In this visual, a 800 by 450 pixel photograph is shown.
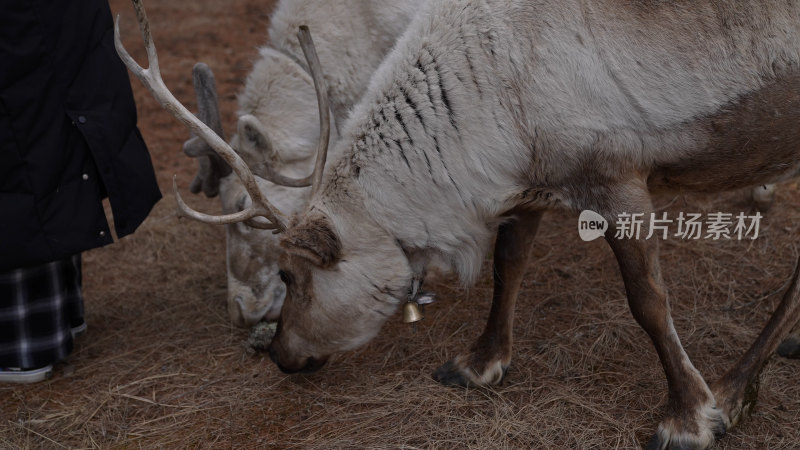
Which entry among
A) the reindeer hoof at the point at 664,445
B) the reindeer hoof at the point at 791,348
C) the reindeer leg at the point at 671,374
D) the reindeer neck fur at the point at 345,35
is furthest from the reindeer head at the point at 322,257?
the reindeer hoof at the point at 791,348

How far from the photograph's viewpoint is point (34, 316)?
3.91 meters

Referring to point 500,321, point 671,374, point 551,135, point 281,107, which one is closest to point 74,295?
point 281,107

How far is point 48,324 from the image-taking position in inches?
156

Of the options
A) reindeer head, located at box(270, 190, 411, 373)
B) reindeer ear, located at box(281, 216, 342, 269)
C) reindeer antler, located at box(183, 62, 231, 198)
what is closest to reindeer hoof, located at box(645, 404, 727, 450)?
reindeer head, located at box(270, 190, 411, 373)

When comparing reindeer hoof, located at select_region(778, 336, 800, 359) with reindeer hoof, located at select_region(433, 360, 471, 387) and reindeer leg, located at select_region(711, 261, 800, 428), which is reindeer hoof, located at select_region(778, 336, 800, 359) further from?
reindeer hoof, located at select_region(433, 360, 471, 387)

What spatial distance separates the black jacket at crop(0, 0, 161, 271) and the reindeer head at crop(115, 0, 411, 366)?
0.47 metres

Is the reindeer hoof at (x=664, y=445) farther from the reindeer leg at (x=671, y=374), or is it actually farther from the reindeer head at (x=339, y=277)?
the reindeer head at (x=339, y=277)

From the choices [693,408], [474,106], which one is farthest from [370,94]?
[693,408]

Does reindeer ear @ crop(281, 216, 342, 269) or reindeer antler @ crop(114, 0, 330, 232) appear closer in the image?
reindeer ear @ crop(281, 216, 342, 269)

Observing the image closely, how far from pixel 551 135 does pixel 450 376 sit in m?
1.41

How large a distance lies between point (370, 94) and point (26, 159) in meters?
1.61

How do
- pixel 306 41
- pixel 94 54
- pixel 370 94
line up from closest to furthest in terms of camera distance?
1. pixel 370 94
2. pixel 306 41
3. pixel 94 54

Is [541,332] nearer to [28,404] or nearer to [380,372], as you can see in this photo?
[380,372]

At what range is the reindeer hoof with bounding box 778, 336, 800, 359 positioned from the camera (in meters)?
3.68
